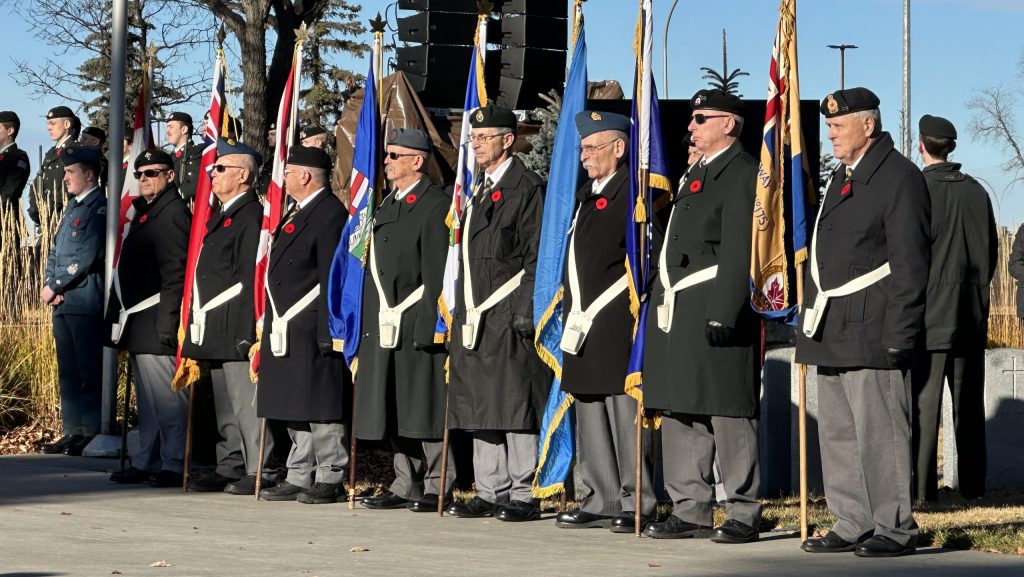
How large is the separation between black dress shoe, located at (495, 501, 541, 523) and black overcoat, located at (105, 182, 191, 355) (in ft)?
10.2

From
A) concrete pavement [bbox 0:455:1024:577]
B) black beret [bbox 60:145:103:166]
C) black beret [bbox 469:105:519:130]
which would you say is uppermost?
black beret [bbox 60:145:103:166]

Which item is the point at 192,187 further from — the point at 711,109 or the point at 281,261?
the point at 711,109

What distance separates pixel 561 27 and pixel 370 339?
597 cm

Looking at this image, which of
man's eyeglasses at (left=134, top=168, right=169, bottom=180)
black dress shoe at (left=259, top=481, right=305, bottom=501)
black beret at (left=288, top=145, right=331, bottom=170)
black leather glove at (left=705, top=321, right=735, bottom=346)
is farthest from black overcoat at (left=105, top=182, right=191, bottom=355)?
black leather glove at (left=705, top=321, right=735, bottom=346)

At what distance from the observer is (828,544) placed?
8219 millimetres

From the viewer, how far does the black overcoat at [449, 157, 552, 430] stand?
9836 mm

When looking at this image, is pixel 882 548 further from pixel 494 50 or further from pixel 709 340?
pixel 494 50

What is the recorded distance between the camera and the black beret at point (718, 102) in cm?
885

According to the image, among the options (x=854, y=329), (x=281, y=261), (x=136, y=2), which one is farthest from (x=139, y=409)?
(x=136, y=2)

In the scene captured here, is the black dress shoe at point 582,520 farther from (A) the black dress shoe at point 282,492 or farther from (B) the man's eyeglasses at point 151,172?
(B) the man's eyeglasses at point 151,172

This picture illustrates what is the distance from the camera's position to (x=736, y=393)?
860cm

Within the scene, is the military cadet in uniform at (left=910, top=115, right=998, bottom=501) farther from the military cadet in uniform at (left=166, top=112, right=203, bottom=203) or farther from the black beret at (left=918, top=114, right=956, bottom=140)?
the military cadet in uniform at (left=166, top=112, right=203, bottom=203)

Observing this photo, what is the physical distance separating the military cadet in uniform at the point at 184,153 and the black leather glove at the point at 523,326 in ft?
16.9

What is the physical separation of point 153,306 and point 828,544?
17.9 feet
